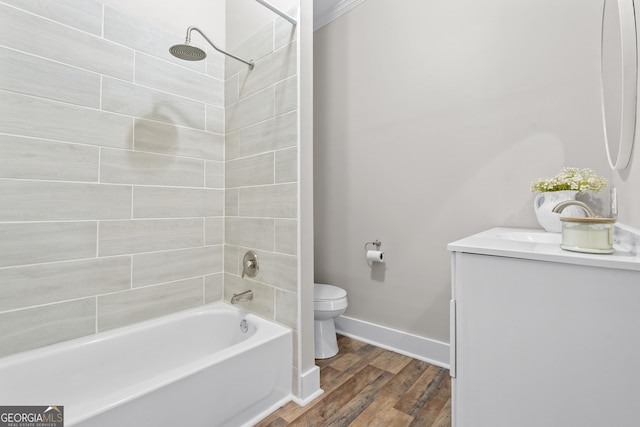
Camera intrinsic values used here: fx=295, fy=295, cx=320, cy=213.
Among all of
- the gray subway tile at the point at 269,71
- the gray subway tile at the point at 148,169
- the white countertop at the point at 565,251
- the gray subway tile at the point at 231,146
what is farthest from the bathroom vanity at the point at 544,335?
the gray subway tile at the point at 148,169

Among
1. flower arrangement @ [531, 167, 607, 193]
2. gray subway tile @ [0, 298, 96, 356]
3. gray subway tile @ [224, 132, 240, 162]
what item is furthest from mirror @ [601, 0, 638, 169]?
gray subway tile @ [0, 298, 96, 356]

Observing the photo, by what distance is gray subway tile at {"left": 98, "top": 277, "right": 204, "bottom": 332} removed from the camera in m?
1.55

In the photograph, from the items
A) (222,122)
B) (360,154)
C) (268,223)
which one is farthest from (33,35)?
(360,154)

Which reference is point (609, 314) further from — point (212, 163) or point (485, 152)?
point (212, 163)

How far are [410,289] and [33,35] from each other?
241 centimetres

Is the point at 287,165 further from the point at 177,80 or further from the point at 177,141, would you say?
the point at 177,80

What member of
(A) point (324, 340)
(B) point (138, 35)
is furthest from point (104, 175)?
(A) point (324, 340)

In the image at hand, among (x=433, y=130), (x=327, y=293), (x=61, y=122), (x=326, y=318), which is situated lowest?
(x=326, y=318)

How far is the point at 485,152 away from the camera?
170 cm

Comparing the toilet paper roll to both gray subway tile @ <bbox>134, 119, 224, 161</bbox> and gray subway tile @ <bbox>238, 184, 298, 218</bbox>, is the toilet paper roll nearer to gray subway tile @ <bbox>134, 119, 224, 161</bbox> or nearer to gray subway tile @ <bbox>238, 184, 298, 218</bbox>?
gray subway tile @ <bbox>238, 184, 298, 218</bbox>

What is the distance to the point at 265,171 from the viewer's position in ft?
5.68

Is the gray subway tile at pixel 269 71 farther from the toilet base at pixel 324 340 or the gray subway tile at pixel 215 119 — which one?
the toilet base at pixel 324 340

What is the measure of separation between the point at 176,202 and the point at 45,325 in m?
0.83

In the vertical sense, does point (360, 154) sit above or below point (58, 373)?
above
